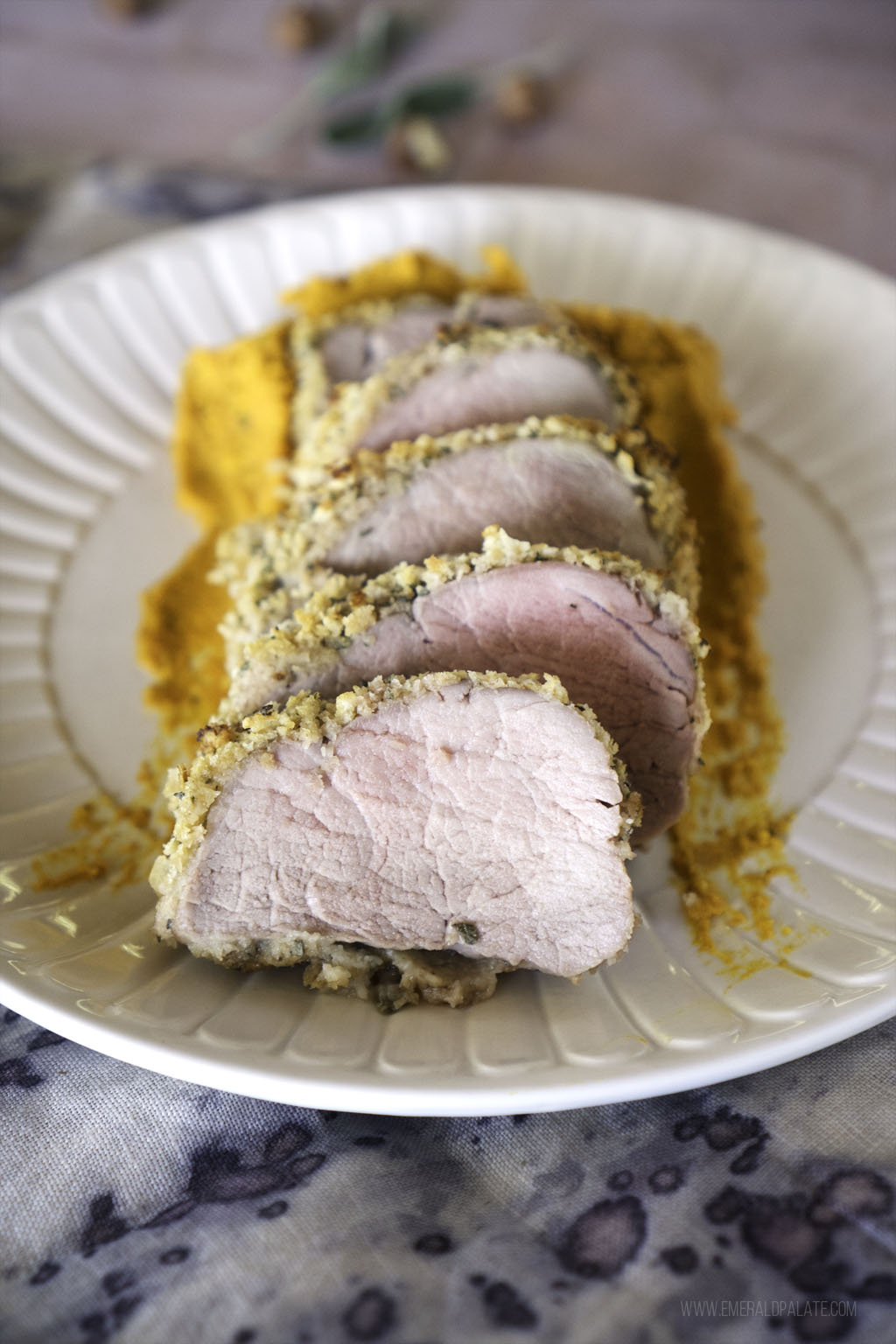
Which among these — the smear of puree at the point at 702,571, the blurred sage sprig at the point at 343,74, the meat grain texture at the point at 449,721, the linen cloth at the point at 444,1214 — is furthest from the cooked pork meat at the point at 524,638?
the blurred sage sprig at the point at 343,74

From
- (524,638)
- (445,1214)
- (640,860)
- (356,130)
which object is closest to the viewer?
(445,1214)

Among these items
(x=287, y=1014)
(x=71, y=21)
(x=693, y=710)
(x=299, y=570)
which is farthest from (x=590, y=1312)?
(x=71, y=21)

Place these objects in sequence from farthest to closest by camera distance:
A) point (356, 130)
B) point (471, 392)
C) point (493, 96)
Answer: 1. point (493, 96)
2. point (356, 130)
3. point (471, 392)

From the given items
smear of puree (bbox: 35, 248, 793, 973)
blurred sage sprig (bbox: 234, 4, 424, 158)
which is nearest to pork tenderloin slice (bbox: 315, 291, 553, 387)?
smear of puree (bbox: 35, 248, 793, 973)

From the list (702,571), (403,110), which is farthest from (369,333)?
(403,110)

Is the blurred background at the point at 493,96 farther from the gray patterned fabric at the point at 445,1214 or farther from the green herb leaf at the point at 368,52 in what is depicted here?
the gray patterned fabric at the point at 445,1214

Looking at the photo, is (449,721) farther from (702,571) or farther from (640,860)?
(702,571)

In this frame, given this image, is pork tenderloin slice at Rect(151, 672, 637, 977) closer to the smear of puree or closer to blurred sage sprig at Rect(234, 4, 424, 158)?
the smear of puree
